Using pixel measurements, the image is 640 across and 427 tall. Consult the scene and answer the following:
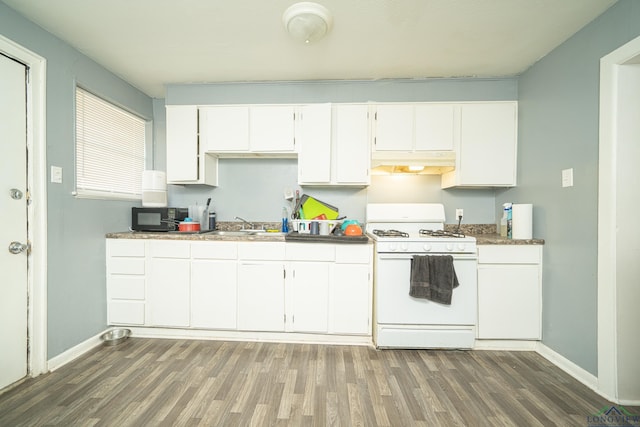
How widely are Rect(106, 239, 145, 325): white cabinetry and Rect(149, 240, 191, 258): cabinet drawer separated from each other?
13cm

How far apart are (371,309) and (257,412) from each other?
1188mm

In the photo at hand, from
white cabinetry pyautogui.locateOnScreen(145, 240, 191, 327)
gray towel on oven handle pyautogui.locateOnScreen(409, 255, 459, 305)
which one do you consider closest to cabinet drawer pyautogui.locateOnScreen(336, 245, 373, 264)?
gray towel on oven handle pyautogui.locateOnScreen(409, 255, 459, 305)

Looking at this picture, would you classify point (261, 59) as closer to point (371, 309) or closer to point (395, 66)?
point (395, 66)

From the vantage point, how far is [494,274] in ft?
7.26

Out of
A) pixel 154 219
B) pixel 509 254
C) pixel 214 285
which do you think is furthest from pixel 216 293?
pixel 509 254

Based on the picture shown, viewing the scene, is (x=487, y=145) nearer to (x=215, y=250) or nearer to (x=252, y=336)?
(x=215, y=250)

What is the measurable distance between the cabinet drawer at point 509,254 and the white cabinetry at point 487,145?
0.70 m

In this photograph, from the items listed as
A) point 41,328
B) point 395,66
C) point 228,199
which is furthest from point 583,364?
point 41,328

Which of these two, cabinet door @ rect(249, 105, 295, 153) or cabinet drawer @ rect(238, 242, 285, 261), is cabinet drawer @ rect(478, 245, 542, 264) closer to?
cabinet drawer @ rect(238, 242, 285, 261)

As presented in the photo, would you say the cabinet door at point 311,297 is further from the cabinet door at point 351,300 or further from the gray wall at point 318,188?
the gray wall at point 318,188

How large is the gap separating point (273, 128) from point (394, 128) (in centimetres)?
126

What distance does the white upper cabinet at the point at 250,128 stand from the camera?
2.65 m

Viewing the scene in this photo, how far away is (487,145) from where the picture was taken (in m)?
2.56

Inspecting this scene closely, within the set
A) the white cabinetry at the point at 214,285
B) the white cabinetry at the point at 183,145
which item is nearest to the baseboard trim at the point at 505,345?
the white cabinetry at the point at 214,285
